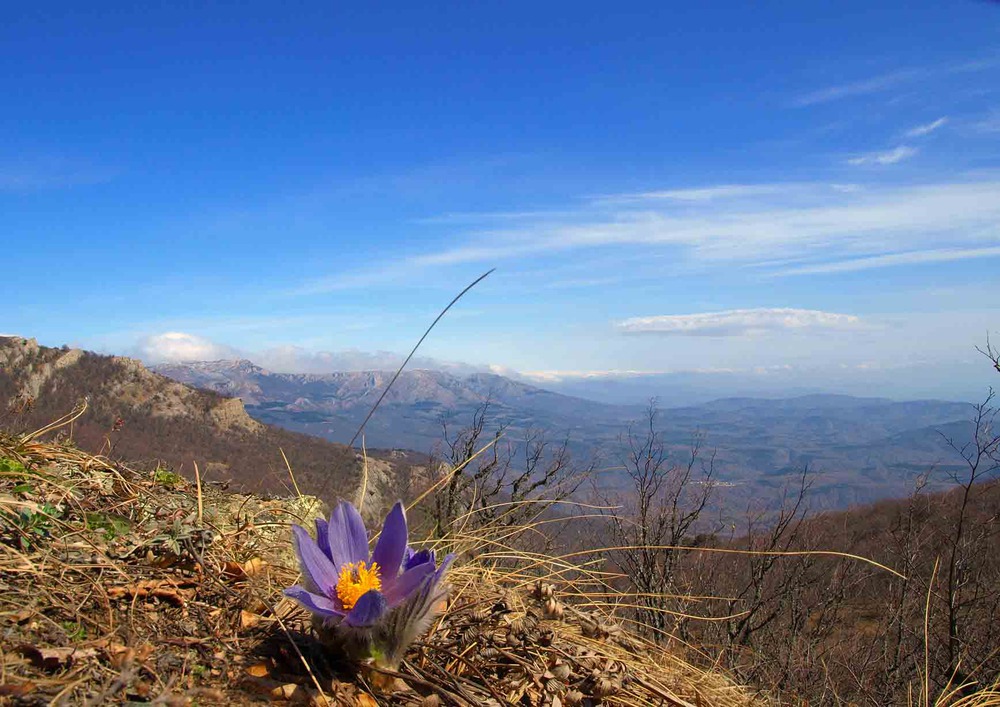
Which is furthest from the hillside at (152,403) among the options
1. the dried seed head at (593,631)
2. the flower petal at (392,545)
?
the flower petal at (392,545)

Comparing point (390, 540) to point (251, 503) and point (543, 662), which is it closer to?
point (543, 662)

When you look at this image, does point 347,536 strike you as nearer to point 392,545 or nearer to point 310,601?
point 392,545

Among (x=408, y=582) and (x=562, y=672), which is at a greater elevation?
(x=408, y=582)

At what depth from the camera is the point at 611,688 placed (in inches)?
90.8

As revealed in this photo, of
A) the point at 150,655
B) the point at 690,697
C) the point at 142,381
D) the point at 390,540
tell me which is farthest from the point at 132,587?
the point at 142,381

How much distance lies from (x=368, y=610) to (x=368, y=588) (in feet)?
0.58

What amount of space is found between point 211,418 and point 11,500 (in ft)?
297

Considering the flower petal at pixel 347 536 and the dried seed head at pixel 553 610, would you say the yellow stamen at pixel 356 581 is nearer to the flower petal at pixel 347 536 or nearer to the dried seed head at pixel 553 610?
the flower petal at pixel 347 536

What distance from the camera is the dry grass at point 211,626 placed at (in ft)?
6.20

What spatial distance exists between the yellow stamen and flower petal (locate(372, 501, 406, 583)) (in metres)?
0.03

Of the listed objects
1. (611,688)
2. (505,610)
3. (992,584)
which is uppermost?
(505,610)

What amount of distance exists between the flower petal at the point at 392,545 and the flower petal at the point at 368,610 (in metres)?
0.24

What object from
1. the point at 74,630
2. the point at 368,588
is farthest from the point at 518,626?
the point at 74,630

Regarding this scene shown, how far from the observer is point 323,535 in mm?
2393
